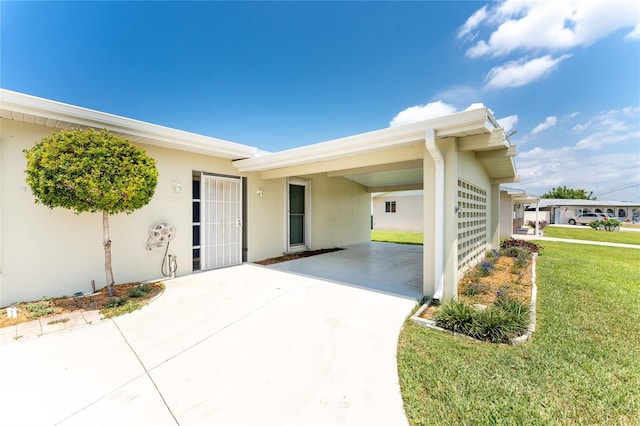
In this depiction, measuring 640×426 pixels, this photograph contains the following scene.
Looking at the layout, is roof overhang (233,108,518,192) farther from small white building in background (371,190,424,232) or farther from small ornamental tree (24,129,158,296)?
small white building in background (371,190,424,232)

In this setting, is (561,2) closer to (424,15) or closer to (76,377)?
(424,15)

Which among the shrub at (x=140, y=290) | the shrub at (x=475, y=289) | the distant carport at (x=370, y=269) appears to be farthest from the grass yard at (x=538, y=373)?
the shrub at (x=140, y=290)

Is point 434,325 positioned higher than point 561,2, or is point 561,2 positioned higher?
point 561,2

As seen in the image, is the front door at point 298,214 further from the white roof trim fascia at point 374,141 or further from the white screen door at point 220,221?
the white roof trim fascia at point 374,141

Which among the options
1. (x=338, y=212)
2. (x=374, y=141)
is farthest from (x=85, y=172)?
(x=338, y=212)

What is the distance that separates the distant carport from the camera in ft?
19.9

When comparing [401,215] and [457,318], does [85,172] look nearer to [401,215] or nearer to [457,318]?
[457,318]

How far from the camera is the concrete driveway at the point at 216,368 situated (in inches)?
90.1

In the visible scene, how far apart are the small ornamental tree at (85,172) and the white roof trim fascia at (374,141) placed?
318 centimetres

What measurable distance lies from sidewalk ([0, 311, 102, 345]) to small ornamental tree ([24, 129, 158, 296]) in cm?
171

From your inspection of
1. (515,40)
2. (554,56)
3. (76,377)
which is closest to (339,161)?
(76,377)

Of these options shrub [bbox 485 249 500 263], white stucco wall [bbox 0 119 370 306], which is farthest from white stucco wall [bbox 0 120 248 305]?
shrub [bbox 485 249 500 263]

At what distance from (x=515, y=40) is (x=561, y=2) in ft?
7.40

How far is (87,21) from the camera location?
23.4ft
